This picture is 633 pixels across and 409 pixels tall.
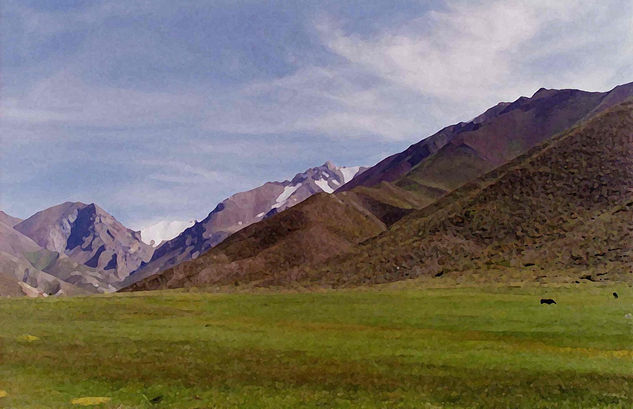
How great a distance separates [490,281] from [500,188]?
257 feet

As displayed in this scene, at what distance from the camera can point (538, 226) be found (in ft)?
534

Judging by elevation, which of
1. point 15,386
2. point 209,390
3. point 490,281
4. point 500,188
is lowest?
point 490,281

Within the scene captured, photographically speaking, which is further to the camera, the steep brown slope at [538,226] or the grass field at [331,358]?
the steep brown slope at [538,226]

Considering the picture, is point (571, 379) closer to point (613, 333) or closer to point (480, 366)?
point (480, 366)

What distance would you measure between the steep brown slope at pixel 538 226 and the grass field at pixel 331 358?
6117 centimetres

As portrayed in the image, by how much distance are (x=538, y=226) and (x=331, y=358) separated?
454 ft

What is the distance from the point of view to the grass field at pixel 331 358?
94.3 feet

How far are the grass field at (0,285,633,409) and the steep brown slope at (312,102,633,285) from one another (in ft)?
201

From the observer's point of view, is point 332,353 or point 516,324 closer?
point 332,353

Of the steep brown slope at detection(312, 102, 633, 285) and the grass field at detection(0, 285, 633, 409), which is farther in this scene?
the steep brown slope at detection(312, 102, 633, 285)

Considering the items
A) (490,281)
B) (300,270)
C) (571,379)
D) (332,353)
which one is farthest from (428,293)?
(300,270)

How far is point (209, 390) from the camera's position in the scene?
30438 mm

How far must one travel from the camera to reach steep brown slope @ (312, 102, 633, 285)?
13400 centimetres

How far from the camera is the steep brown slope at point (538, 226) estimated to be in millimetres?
134000
